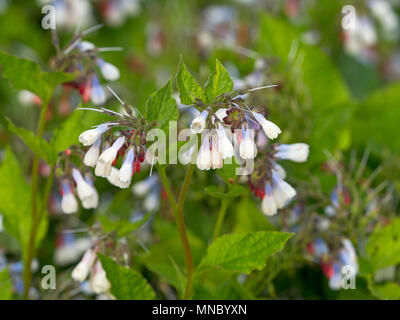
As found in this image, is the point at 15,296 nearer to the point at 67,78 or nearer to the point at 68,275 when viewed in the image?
the point at 68,275

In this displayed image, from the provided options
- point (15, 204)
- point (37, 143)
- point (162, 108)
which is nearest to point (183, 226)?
point (162, 108)

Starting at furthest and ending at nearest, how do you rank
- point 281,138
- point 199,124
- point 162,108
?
point 281,138 → point 162,108 → point 199,124

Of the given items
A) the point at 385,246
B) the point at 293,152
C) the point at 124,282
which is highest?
the point at 293,152

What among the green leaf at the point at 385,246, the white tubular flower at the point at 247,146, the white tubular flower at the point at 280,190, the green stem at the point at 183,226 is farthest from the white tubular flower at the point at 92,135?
the green leaf at the point at 385,246

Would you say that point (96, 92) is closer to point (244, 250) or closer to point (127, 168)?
point (127, 168)

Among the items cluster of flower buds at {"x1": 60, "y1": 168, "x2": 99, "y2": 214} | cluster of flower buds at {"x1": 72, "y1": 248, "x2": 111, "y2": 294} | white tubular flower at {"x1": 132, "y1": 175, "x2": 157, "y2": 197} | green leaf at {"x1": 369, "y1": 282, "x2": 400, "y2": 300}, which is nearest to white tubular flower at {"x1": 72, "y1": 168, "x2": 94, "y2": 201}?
cluster of flower buds at {"x1": 60, "y1": 168, "x2": 99, "y2": 214}
